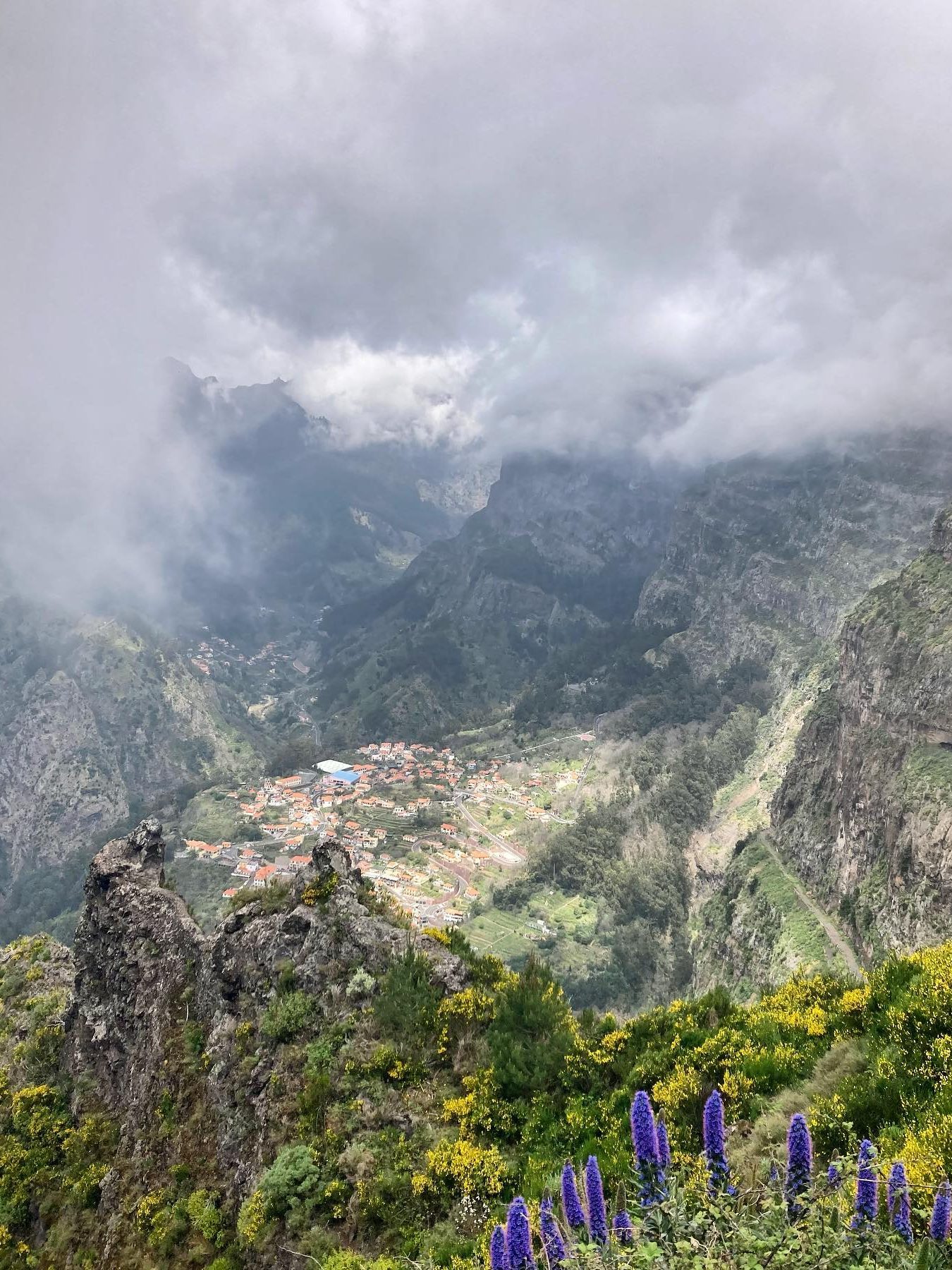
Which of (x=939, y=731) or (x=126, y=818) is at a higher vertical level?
(x=126, y=818)

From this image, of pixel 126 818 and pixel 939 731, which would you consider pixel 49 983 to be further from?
pixel 126 818

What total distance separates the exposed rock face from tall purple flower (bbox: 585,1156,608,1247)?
42.8ft

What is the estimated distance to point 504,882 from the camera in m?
112

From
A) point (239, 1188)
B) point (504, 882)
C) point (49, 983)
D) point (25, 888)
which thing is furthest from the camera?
point (25, 888)

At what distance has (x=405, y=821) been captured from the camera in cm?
13238

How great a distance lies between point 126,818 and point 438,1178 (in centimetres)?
19016

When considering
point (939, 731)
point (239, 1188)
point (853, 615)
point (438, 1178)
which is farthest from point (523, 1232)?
point (853, 615)

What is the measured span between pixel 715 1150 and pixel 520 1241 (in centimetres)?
215

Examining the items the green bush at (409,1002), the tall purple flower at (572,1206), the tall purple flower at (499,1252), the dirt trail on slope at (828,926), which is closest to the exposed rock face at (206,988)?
the green bush at (409,1002)

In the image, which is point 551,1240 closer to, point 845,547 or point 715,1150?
point 715,1150

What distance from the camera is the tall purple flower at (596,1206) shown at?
5.62 meters

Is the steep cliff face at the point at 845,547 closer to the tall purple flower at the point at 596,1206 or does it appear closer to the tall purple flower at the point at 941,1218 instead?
the tall purple flower at the point at 941,1218

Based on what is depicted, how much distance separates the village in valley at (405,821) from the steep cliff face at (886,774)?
162 ft

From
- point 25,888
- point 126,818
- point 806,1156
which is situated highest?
point 126,818
